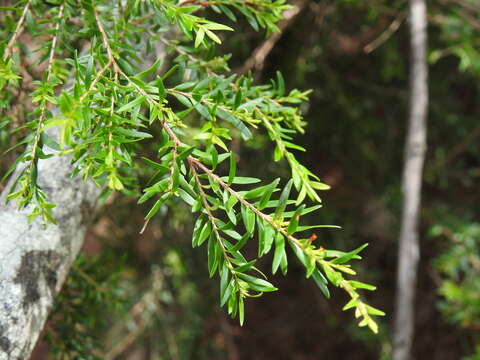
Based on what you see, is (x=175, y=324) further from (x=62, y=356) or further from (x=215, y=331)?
(x=62, y=356)

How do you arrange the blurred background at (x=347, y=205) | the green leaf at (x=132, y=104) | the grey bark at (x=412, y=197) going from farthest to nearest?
the blurred background at (x=347, y=205) < the grey bark at (x=412, y=197) < the green leaf at (x=132, y=104)

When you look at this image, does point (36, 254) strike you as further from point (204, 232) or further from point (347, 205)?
point (347, 205)

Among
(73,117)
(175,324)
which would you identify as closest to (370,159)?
(175,324)

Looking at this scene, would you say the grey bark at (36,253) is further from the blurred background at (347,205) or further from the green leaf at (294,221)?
the green leaf at (294,221)

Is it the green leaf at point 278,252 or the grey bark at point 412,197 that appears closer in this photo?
the green leaf at point 278,252

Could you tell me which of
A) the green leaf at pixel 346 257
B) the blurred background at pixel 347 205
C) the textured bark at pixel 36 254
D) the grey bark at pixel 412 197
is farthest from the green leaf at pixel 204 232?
the grey bark at pixel 412 197

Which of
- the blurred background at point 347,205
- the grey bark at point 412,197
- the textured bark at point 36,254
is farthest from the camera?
the blurred background at point 347,205

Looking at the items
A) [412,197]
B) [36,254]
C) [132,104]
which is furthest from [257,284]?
[412,197]
